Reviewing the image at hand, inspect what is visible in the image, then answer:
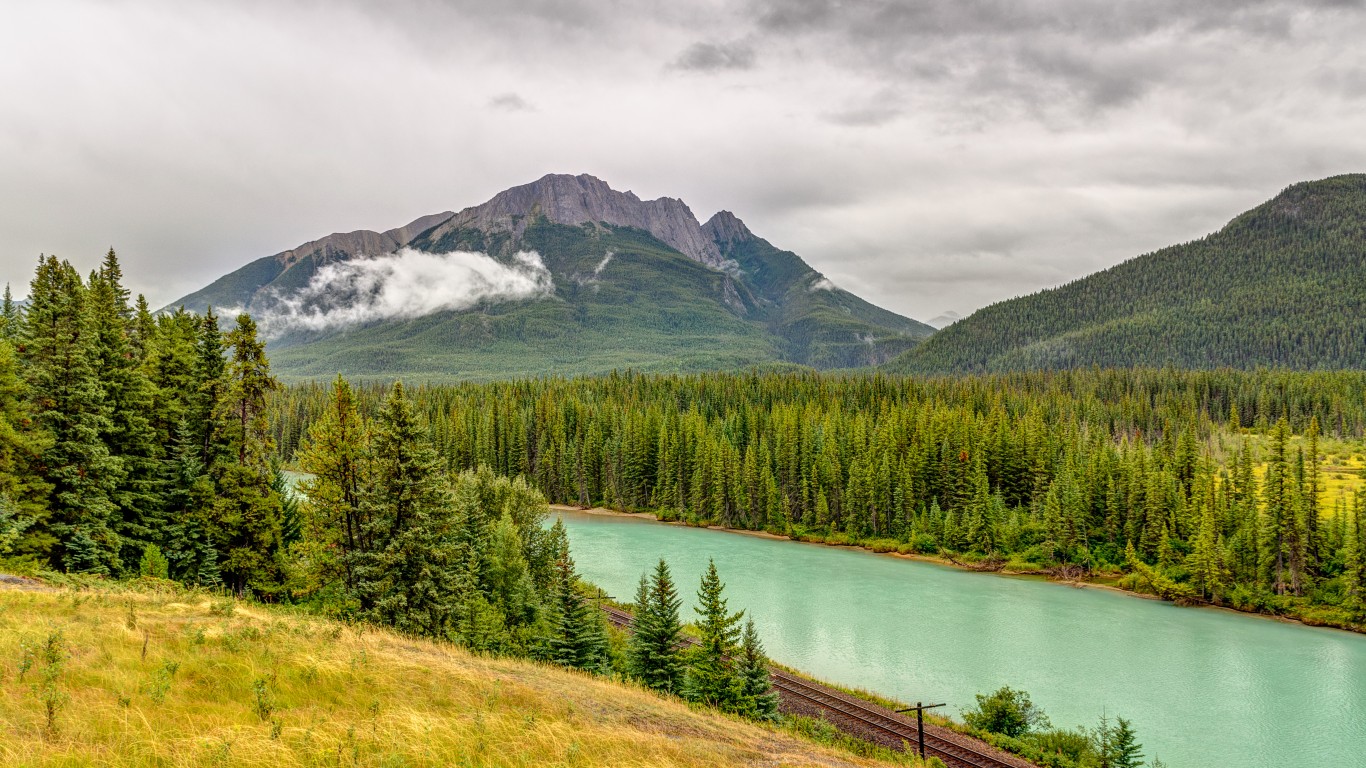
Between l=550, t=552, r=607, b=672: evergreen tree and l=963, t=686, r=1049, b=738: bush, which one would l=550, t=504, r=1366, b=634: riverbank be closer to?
l=963, t=686, r=1049, b=738: bush

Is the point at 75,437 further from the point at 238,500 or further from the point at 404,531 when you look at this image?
the point at 404,531

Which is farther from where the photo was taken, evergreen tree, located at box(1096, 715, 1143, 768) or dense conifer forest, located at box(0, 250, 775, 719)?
dense conifer forest, located at box(0, 250, 775, 719)

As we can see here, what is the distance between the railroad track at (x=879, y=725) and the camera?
2886cm

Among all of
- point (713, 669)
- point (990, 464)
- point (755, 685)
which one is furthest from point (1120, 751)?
point (990, 464)

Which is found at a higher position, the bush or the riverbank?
the bush

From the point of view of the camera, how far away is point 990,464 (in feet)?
302

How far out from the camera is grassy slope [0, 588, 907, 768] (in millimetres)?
10453

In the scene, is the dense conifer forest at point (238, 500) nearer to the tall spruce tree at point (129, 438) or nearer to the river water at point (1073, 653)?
the tall spruce tree at point (129, 438)

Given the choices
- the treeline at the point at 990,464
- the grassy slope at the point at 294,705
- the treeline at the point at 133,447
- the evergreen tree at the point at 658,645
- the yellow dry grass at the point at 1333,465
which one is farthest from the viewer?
the yellow dry grass at the point at 1333,465

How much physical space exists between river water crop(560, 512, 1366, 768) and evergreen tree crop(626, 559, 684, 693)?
13832 mm

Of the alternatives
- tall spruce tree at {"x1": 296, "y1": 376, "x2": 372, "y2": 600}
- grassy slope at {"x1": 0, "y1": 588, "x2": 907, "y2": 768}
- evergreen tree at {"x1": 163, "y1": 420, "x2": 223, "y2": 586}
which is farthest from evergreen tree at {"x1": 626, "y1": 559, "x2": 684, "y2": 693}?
evergreen tree at {"x1": 163, "y1": 420, "x2": 223, "y2": 586}

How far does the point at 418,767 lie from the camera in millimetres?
10898

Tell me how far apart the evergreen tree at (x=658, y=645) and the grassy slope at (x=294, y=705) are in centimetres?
1047

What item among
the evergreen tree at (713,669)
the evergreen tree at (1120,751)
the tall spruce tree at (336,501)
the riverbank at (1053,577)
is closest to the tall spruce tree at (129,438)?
the tall spruce tree at (336,501)
